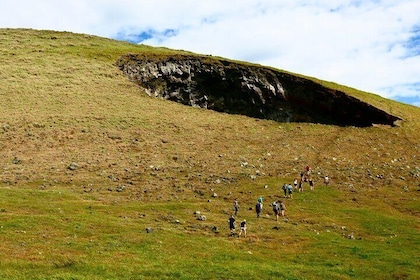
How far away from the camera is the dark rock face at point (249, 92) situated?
304 feet

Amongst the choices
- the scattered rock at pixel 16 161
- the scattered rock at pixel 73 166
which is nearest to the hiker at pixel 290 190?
the scattered rock at pixel 73 166

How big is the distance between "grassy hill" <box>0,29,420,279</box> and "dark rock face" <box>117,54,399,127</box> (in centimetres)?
673

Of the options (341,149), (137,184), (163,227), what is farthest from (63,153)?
(341,149)

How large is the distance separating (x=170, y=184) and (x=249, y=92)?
152ft

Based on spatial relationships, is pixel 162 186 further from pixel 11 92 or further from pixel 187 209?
pixel 11 92

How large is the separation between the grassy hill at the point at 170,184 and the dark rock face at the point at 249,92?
265 inches

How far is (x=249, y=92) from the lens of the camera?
94312 millimetres

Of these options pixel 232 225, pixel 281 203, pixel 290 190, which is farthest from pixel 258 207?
pixel 290 190

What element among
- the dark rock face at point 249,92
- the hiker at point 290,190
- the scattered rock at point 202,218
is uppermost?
the dark rock face at point 249,92

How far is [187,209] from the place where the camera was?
44.2 metres

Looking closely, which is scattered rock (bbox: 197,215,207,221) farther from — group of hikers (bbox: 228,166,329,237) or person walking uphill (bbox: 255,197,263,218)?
person walking uphill (bbox: 255,197,263,218)

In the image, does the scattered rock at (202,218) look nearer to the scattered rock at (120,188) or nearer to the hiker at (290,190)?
the scattered rock at (120,188)

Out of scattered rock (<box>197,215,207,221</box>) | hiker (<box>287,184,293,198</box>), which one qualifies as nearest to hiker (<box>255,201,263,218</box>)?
scattered rock (<box>197,215,207,221</box>)

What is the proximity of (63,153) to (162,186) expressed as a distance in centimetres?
1656
